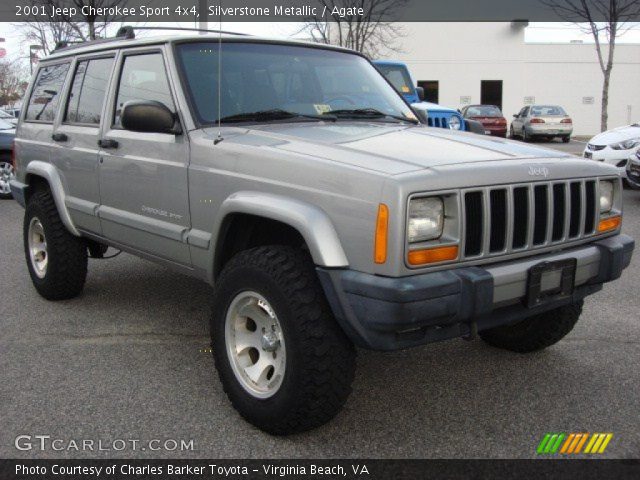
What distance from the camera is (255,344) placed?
10.6 feet

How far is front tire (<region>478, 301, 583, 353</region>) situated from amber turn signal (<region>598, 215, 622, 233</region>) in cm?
54

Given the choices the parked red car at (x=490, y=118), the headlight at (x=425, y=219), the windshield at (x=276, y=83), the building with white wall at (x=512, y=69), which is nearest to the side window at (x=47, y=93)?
the windshield at (x=276, y=83)

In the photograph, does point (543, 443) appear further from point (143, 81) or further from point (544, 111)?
point (544, 111)

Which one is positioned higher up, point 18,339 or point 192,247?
point 192,247

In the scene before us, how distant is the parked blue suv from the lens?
9.88m

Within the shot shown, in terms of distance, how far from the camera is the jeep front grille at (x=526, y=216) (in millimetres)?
2793

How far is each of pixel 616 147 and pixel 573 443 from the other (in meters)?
9.91

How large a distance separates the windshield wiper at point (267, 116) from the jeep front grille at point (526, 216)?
1.35 metres

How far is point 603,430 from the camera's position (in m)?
3.15

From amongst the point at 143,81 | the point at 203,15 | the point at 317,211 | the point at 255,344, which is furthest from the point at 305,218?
the point at 203,15

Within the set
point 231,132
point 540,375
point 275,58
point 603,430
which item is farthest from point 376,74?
point 603,430

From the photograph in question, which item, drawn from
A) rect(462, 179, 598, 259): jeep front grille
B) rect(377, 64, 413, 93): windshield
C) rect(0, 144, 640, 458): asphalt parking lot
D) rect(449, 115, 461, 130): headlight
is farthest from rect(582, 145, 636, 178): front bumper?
rect(462, 179, 598, 259): jeep front grille

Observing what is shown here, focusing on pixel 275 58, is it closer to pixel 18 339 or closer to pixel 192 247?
pixel 192 247

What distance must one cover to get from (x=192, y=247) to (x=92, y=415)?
1.00 m
